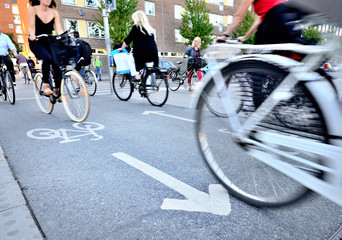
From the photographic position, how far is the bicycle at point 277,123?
109cm

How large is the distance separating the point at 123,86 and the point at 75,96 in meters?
2.60

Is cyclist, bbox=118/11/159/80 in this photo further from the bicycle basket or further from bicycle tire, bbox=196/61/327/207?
bicycle tire, bbox=196/61/327/207

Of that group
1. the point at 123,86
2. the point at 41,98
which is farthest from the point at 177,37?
the point at 41,98

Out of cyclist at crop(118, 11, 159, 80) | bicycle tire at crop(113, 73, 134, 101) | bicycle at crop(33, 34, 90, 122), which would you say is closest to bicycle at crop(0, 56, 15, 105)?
bicycle at crop(33, 34, 90, 122)

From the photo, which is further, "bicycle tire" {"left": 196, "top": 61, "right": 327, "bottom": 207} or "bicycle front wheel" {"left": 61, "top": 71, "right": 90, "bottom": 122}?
"bicycle front wheel" {"left": 61, "top": 71, "right": 90, "bottom": 122}

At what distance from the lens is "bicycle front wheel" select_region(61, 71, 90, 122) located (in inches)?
148

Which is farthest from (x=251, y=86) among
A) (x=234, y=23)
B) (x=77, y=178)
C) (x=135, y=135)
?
(x=135, y=135)

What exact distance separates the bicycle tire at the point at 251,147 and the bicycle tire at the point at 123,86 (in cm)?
437

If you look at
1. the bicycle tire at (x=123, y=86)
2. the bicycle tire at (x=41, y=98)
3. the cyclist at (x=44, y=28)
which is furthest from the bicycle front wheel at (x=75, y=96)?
the bicycle tire at (x=123, y=86)

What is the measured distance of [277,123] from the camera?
134 cm

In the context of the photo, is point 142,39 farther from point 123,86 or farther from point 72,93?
point 72,93

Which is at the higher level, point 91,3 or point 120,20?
point 91,3

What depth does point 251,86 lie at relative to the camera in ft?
4.78

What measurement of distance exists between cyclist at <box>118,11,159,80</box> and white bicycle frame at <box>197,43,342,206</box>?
3952mm
